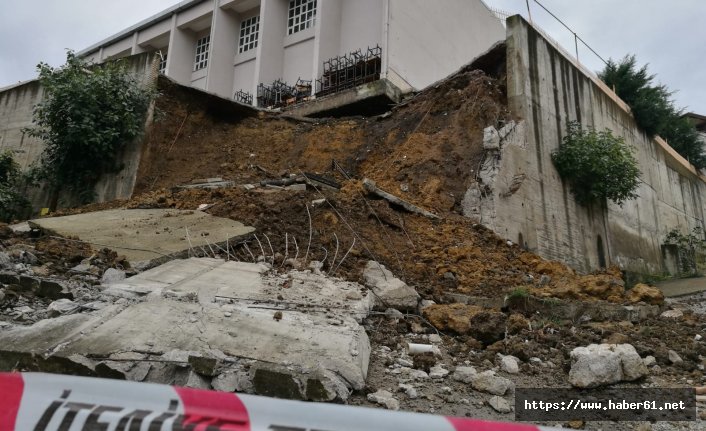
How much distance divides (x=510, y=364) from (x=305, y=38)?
1329 centimetres

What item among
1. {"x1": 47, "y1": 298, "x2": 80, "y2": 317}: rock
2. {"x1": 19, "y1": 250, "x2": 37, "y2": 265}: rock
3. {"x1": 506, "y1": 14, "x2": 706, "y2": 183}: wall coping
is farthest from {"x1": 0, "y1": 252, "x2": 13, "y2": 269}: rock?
{"x1": 506, "y1": 14, "x2": 706, "y2": 183}: wall coping

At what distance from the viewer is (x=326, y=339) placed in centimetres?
362

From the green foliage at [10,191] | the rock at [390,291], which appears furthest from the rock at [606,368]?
the green foliage at [10,191]

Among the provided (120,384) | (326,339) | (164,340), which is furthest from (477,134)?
(120,384)

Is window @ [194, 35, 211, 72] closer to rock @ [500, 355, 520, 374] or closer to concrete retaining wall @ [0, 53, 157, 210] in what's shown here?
concrete retaining wall @ [0, 53, 157, 210]

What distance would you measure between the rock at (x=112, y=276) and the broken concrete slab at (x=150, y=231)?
0.36 m

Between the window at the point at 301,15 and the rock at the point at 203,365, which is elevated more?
the window at the point at 301,15

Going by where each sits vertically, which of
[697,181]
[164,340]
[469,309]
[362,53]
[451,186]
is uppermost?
[362,53]

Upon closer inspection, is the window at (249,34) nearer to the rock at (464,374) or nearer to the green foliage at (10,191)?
the green foliage at (10,191)

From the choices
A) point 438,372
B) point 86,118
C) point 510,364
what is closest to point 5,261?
point 438,372

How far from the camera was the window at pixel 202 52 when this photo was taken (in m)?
18.1

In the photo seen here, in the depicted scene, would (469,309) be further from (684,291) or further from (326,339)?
(684,291)

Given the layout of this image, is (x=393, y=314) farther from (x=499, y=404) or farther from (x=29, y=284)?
(x=29, y=284)

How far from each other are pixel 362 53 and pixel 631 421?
12107mm
